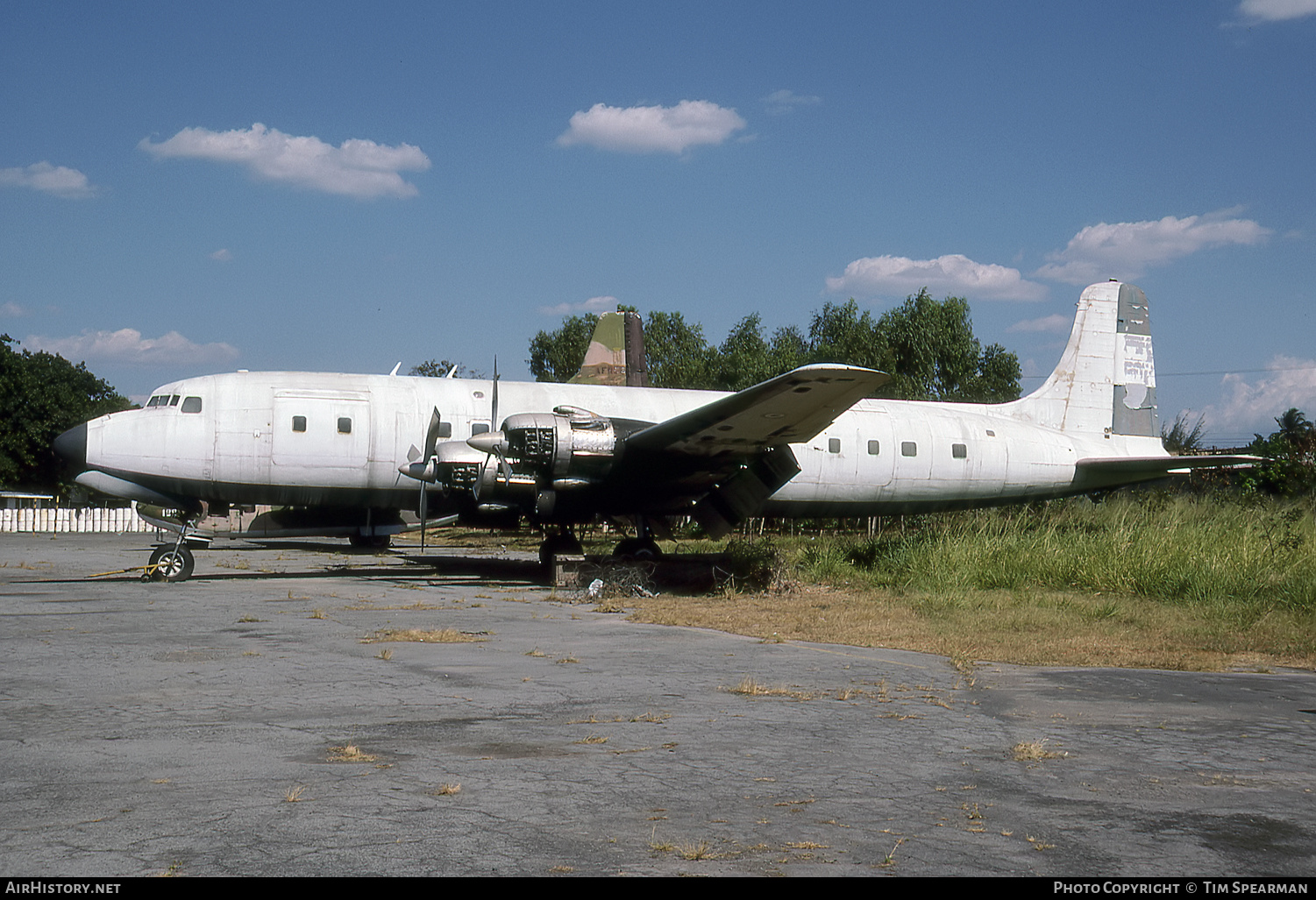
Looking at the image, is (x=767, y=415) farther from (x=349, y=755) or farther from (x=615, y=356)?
(x=615, y=356)

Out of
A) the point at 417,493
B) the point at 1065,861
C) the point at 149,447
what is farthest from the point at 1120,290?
the point at 1065,861

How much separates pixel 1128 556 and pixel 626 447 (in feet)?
25.6

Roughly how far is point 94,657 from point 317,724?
3.92 meters

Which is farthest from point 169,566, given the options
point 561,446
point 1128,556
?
point 1128,556

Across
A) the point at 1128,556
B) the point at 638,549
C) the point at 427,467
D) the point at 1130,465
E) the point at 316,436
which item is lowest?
the point at 638,549

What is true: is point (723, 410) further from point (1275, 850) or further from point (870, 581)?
point (1275, 850)

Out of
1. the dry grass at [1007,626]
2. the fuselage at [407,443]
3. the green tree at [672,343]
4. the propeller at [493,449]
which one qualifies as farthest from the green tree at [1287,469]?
the green tree at [672,343]

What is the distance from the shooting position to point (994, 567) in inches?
625

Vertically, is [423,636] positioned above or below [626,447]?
below

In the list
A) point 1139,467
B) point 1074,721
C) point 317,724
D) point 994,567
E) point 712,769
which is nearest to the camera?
point 712,769

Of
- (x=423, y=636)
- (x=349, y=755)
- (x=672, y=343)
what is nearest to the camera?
(x=349, y=755)

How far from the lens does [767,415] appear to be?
15133 millimetres

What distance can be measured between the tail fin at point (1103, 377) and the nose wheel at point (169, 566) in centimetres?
1676

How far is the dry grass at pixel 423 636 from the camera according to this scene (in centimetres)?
1038
